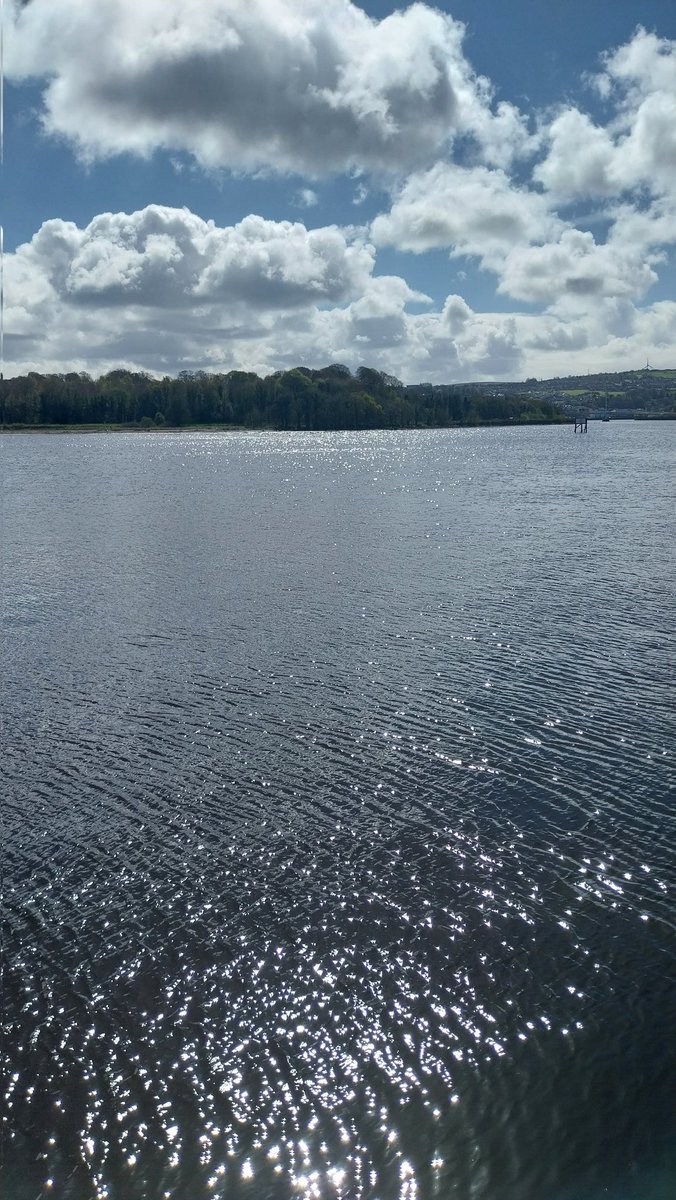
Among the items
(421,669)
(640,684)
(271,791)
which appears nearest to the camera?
(271,791)

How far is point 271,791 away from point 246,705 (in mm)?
6517

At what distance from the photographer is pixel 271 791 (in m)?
23.1

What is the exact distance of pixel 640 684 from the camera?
30.2 meters

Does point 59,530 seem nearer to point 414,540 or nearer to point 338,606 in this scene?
point 414,540

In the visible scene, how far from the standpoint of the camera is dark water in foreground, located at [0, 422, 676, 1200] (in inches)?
499

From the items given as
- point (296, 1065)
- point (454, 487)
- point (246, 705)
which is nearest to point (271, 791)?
point (246, 705)

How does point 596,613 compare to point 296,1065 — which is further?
Result: point 596,613

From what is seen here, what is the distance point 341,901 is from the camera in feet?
59.4

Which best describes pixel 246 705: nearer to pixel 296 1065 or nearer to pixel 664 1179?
pixel 296 1065

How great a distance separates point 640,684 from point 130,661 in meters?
18.5

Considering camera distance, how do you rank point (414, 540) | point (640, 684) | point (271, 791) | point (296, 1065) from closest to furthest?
point (296, 1065)
point (271, 791)
point (640, 684)
point (414, 540)

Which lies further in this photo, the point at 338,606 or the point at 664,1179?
the point at 338,606

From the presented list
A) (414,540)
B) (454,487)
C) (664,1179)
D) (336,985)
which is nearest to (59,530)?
(414,540)

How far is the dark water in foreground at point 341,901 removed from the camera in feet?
41.6
